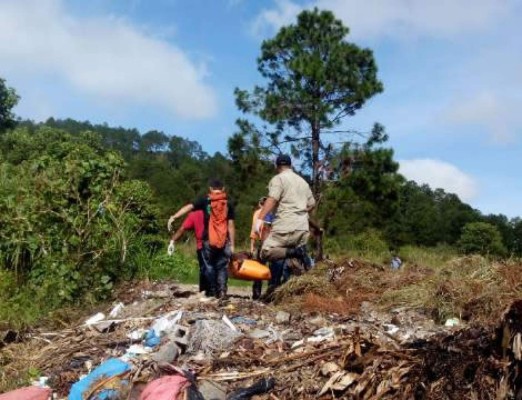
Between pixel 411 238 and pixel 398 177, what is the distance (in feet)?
78.7

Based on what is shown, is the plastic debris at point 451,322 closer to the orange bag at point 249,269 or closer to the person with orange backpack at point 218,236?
the orange bag at point 249,269

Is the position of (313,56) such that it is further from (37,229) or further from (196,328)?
(196,328)

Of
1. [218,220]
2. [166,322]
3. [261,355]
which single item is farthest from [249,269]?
[261,355]

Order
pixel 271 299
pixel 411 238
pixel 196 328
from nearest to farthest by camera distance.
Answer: pixel 196 328, pixel 271 299, pixel 411 238

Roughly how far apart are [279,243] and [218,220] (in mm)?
896

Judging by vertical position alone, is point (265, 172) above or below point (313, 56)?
below

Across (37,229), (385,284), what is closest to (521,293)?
(385,284)

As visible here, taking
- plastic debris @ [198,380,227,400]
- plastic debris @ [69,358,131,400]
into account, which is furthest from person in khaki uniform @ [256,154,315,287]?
plastic debris @ [198,380,227,400]

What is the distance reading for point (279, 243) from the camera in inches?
306

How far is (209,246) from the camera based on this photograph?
8336 mm

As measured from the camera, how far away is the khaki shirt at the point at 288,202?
775 centimetres

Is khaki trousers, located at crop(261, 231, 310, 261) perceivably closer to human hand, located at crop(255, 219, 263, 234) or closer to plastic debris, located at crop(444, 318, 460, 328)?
human hand, located at crop(255, 219, 263, 234)

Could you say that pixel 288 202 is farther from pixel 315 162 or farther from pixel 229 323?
pixel 315 162

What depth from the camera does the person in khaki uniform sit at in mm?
7750
